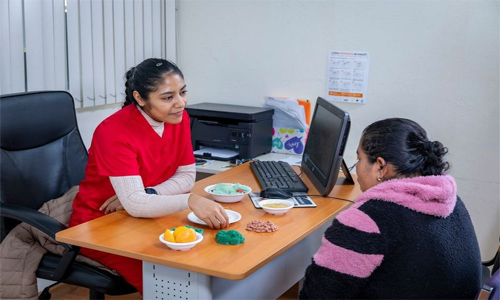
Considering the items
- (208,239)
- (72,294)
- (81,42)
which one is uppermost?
(81,42)

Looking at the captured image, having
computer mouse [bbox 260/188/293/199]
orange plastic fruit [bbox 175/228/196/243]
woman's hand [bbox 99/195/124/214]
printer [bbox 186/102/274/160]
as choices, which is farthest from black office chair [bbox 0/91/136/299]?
printer [bbox 186/102/274/160]

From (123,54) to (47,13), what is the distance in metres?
0.59

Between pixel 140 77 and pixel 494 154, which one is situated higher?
pixel 140 77

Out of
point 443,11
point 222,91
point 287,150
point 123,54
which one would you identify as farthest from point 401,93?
point 123,54

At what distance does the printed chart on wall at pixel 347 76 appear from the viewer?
3320 millimetres

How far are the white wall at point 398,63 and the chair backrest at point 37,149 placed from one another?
0.71m

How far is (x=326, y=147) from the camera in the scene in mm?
2445

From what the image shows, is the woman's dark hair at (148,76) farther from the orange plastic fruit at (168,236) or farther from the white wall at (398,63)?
the white wall at (398,63)

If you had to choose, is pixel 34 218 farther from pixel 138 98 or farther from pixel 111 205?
pixel 138 98

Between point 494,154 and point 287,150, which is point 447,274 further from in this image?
point 287,150

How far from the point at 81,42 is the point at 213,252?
1.76 metres

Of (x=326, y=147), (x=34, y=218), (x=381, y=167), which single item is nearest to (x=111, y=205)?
(x=34, y=218)

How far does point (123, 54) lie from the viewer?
3.36m

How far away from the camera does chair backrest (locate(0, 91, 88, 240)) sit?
7.32 ft
